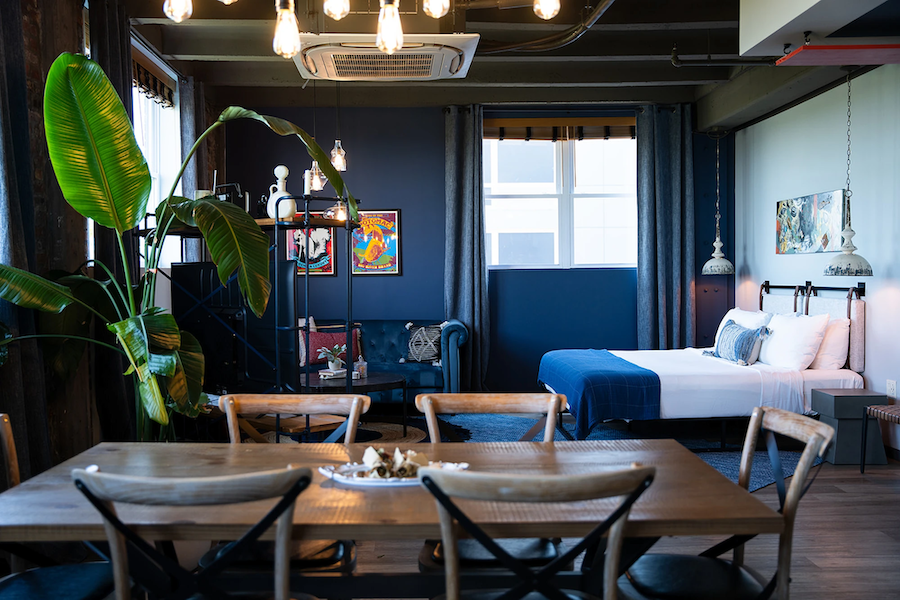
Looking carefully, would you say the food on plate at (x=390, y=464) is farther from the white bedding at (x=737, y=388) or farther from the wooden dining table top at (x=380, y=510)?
the white bedding at (x=737, y=388)

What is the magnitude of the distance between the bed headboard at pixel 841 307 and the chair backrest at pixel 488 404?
3.57 meters

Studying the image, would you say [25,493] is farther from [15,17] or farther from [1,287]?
[15,17]

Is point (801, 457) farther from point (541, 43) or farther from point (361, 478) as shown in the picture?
point (541, 43)

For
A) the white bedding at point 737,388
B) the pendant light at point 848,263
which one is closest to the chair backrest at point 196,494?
the white bedding at point 737,388

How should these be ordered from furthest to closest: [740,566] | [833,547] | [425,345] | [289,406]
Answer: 1. [425,345]
2. [833,547]
3. [289,406]
4. [740,566]

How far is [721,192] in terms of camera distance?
24.2 ft

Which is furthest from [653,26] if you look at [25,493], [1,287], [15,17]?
[25,493]

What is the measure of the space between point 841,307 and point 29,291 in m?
5.08

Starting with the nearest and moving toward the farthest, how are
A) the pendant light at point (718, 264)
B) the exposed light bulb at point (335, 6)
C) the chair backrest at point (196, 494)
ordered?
the chair backrest at point (196, 494) < the exposed light bulb at point (335, 6) < the pendant light at point (718, 264)

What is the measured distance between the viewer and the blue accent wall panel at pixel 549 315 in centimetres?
733

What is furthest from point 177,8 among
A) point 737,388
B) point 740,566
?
point 737,388

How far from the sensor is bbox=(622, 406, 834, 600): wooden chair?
5.80ft

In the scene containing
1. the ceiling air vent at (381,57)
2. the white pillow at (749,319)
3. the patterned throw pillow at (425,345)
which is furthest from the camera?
the patterned throw pillow at (425,345)

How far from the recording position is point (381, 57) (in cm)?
257
